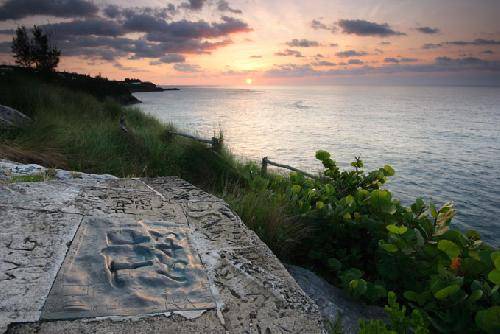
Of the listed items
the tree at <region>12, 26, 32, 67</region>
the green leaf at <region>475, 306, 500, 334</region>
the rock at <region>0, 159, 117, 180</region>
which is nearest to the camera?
the green leaf at <region>475, 306, 500, 334</region>

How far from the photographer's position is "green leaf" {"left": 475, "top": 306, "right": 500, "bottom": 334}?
1.71 m

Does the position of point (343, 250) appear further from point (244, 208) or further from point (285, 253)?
point (244, 208)

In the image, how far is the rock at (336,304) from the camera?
2.69 metres

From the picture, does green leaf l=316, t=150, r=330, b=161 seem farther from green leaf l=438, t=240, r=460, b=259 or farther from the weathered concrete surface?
green leaf l=438, t=240, r=460, b=259

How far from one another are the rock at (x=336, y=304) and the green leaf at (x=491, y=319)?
989 millimetres

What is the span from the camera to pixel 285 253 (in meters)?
3.67

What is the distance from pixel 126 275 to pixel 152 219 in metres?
0.79

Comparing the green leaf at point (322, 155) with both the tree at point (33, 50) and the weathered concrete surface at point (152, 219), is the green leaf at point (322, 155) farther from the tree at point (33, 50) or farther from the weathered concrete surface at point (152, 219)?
the tree at point (33, 50)

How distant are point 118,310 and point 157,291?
0.21m

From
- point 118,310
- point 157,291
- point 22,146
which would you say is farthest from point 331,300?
point 22,146

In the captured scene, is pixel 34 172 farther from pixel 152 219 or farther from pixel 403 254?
pixel 403 254

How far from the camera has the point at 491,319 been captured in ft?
5.61

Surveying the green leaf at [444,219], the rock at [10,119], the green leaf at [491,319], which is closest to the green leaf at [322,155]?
the green leaf at [444,219]

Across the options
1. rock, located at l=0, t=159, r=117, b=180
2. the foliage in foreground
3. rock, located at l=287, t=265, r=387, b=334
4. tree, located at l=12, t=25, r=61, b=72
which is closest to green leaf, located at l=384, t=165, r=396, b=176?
the foliage in foreground
